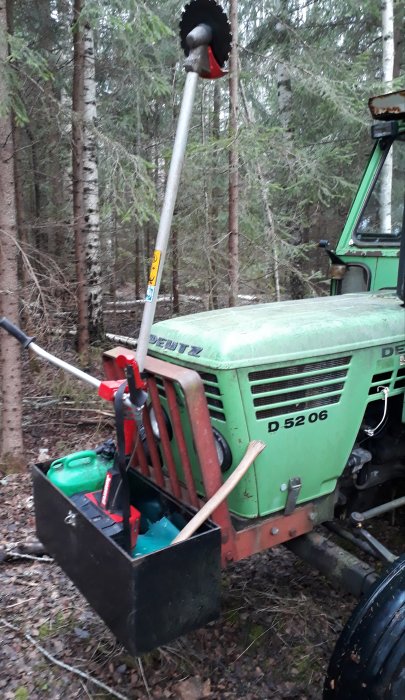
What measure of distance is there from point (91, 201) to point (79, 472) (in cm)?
658

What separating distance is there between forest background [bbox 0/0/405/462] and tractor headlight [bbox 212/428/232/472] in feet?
9.17

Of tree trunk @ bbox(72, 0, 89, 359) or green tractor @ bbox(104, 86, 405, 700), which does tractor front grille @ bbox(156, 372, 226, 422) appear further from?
tree trunk @ bbox(72, 0, 89, 359)

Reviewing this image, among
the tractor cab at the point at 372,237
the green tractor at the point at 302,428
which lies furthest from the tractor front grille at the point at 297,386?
the tractor cab at the point at 372,237

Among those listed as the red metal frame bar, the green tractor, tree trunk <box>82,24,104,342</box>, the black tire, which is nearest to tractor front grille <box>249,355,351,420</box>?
the green tractor

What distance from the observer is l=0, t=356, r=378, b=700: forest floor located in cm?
270

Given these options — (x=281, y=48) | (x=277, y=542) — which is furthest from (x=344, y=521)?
(x=281, y=48)

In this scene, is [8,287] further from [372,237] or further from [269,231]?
[269,231]

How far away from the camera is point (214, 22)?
2207 millimetres

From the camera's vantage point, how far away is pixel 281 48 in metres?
11.0

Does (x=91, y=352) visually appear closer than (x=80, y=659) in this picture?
No

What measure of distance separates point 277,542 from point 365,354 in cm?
101

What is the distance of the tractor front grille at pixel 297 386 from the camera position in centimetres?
241

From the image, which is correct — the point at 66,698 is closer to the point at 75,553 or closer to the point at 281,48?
the point at 75,553

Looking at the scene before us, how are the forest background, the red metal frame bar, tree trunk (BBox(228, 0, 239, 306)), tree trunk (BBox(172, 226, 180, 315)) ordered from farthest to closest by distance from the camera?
1. tree trunk (BBox(172, 226, 180, 315))
2. tree trunk (BBox(228, 0, 239, 306))
3. the forest background
4. the red metal frame bar
